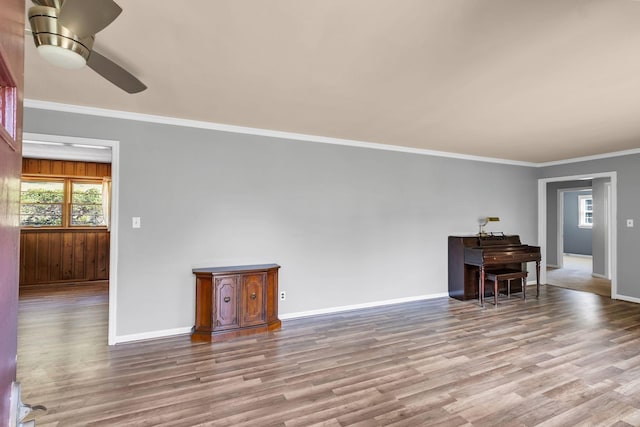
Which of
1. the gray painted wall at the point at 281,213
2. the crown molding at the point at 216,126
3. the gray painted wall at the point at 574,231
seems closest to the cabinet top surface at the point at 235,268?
the gray painted wall at the point at 281,213

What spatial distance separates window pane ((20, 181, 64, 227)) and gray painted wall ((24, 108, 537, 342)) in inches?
149

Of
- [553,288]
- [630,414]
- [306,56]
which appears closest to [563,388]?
[630,414]

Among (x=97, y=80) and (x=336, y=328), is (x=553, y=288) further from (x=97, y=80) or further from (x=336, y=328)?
(x=97, y=80)

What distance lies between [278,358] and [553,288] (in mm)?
5427

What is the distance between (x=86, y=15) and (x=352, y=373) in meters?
2.84

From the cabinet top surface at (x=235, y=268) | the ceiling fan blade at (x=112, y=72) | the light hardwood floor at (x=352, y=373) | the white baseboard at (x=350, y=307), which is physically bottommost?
the light hardwood floor at (x=352, y=373)

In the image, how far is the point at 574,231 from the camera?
9438 millimetres

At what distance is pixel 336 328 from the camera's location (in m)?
3.52

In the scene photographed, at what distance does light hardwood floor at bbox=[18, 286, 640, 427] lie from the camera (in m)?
2.01

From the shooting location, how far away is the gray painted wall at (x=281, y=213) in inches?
126

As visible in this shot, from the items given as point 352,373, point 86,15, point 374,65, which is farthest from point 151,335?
point 374,65

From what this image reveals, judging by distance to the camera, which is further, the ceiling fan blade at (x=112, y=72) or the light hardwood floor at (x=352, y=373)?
the light hardwood floor at (x=352, y=373)

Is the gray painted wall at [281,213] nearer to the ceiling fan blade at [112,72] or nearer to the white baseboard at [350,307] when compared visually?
the white baseboard at [350,307]

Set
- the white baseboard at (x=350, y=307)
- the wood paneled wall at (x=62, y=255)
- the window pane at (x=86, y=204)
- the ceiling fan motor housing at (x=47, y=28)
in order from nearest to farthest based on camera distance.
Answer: the ceiling fan motor housing at (x=47, y=28) < the white baseboard at (x=350, y=307) < the wood paneled wall at (x=62, y=255) < the window pane at (x=86, y=204)
